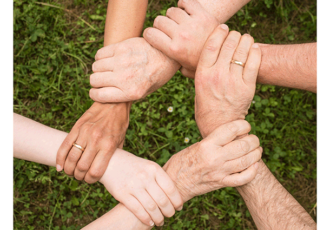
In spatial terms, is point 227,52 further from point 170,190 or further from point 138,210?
point 138,210

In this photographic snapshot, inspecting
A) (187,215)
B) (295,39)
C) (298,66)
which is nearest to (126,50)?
(298,66)

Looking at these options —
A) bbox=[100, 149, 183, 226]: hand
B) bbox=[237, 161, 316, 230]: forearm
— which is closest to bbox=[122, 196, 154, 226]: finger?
bbox=[100, 149, 183, 226]: hand

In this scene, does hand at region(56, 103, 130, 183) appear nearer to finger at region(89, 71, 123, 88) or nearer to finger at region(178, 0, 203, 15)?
finger at region(89, 71, 123, 88)

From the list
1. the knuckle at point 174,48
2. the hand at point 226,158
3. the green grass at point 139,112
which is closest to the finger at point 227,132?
the hand at point 226,158

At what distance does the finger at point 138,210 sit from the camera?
214cm

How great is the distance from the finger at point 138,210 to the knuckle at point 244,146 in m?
0.91

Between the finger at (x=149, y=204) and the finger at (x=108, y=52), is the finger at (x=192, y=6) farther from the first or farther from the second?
the finger at (x=149, y=204)

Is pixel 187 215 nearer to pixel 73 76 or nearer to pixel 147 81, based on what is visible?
pixel 147 81

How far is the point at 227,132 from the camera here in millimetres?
2107

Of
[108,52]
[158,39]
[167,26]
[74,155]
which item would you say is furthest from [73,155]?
[167,26]

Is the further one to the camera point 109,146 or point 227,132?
point 109,146

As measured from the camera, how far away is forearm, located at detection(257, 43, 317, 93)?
2.05m

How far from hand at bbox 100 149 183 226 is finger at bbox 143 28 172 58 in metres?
0.98

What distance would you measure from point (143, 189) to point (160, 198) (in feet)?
0.50
